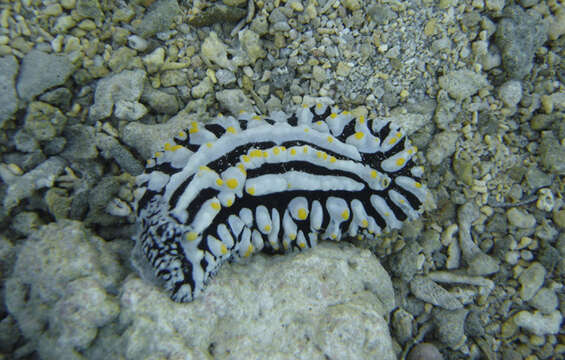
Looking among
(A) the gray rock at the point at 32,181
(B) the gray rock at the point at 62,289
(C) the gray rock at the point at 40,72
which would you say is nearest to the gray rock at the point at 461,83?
(B) the gray rock at the point at 62,289

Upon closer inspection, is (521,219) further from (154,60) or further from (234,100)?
(154,60)

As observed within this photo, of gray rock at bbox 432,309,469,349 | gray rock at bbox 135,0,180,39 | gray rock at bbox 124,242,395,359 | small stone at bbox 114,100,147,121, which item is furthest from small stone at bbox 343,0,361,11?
gray rock at bbox 432,309,469,349

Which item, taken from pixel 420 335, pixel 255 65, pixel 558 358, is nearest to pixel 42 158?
pixel 255 65

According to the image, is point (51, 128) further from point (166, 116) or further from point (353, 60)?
point (353, 60)

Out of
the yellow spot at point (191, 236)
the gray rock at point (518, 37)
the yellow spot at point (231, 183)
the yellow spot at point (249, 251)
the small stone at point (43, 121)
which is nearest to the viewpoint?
the yellow spot at point (191, 236)

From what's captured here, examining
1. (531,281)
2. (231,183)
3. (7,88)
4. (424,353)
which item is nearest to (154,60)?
(7,88)

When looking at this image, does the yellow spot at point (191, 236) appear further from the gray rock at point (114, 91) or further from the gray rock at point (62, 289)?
the gray rock at point (114, 91)
